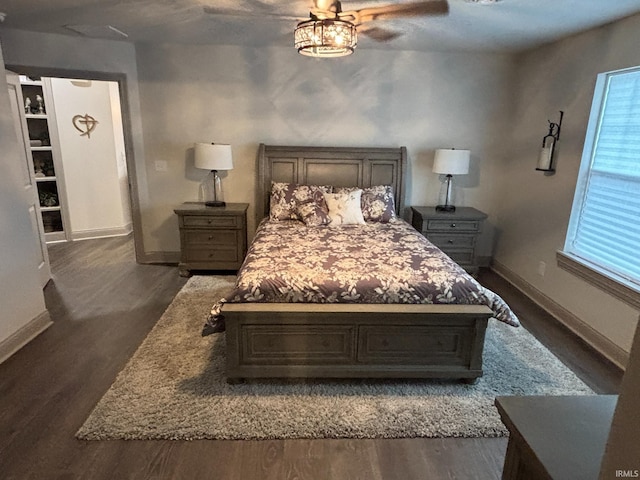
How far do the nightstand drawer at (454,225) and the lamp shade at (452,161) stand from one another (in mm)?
527

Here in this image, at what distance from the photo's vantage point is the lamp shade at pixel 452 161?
168 inches

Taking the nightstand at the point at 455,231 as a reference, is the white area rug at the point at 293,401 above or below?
below

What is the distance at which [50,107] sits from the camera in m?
5.32

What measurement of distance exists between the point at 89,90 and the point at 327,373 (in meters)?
5.33

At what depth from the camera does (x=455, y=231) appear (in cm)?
438

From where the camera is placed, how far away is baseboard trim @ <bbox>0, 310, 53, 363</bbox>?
2.82 m

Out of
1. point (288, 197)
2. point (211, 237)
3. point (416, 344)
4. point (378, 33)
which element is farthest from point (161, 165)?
point (416, 344)

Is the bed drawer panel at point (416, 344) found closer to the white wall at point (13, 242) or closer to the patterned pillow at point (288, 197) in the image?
the patterned pillow at point (288, 197)

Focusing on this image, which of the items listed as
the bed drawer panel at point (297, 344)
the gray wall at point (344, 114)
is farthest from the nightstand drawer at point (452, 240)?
the bed drawer panel at point (297, 344)

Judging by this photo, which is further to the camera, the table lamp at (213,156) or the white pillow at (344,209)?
the table lamp at (213,156)

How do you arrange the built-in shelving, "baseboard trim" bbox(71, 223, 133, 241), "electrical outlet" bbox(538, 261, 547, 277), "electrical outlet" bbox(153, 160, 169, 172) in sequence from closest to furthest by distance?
"electrical outlet" bbox(538, 261, 547, 277) < "electrical outlet" bbox(153, 160, 169, 172) < the built-in shelving < "baseboard trim" bbox(71, 223, 133, 241)

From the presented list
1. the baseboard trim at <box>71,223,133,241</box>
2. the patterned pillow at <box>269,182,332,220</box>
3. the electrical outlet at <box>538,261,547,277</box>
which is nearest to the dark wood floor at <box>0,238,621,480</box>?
the electrical outlet at <box>538,261,547,277</box>

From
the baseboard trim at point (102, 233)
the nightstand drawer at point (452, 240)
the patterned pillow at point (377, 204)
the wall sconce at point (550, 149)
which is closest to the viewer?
the wall sconce at point (550, 149)

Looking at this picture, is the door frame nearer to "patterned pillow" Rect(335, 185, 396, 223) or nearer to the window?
"patterned pillow" Rect(335, 185, 396, 223)
